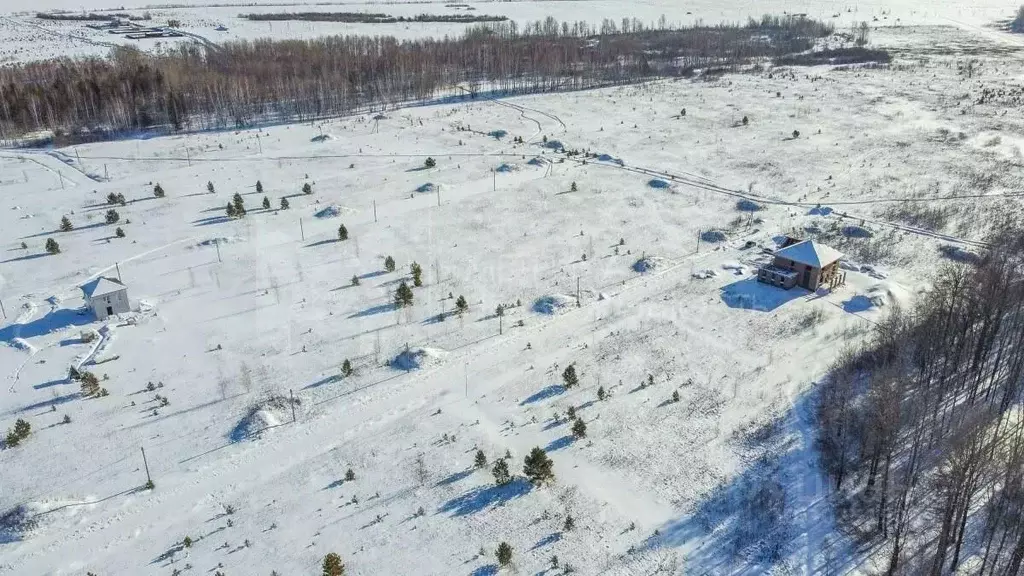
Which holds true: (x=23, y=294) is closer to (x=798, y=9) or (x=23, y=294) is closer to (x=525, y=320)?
(x=525, y=320)

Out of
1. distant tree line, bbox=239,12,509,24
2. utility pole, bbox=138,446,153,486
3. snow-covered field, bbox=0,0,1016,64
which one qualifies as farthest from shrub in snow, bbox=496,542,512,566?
distant tree line, bbox=239,12,509,24

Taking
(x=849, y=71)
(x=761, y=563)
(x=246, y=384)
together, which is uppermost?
(x=849, y=71)

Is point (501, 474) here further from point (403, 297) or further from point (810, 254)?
point (810, 254)

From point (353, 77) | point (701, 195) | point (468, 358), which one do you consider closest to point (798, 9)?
point (353, 77)

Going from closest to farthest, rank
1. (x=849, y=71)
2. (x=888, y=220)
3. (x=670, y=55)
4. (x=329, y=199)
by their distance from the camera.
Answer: (x=888, y=220) → (x=329, y=199) → (x=849, y=71) → (x=670, y=55)

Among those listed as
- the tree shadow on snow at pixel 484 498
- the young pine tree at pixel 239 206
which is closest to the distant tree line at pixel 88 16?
the young pine tree at pixel 239 206

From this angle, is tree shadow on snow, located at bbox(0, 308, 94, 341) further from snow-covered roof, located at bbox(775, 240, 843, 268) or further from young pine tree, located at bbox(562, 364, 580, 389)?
snow-covered roof, located at bbox(775, 240, 843, 268)
